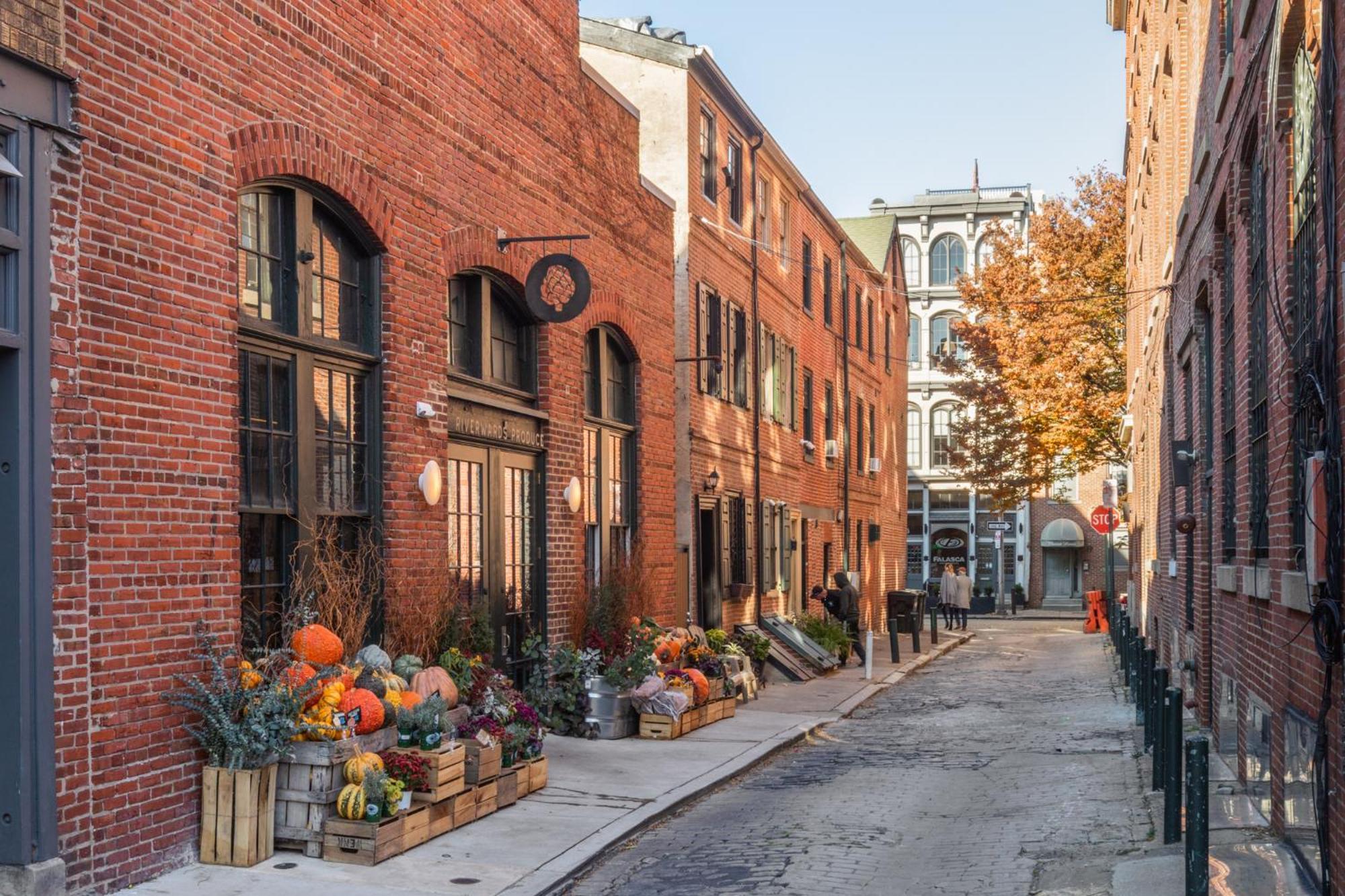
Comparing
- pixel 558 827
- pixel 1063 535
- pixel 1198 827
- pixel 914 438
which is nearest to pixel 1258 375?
pixel 1198 827

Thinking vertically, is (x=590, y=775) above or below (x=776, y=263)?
below

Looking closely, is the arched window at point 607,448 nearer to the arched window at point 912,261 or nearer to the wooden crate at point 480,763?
the wooden crate at point 480,763

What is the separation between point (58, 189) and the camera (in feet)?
23.5

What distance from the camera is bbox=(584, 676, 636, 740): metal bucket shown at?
13422 millimetres

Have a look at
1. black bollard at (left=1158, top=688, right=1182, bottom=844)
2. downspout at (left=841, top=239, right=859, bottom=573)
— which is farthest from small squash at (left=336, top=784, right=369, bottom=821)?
downspout at (left=841, top=239, right=859, bottom=573)

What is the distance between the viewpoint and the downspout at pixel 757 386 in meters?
23.0

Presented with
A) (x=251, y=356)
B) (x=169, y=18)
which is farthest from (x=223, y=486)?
(x=169, y=18)

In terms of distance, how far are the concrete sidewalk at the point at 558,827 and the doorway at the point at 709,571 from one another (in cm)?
380

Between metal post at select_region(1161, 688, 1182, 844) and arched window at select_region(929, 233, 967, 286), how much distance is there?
49452mm

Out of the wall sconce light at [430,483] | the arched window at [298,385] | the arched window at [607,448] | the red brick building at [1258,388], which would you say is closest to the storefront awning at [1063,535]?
the red brick building at [1258,388]

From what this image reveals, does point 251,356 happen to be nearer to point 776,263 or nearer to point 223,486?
point 223,486

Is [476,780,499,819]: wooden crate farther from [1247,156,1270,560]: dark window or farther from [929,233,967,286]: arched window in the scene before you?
[929,233,967,286]: arched window

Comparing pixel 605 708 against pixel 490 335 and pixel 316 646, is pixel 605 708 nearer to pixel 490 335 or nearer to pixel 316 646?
pixel 490 335

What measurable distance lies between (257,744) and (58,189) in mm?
3106
